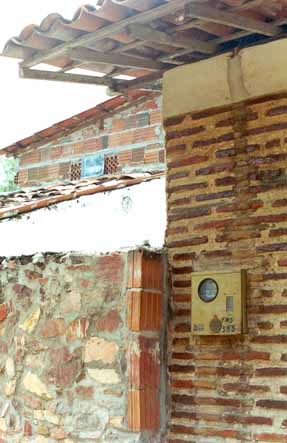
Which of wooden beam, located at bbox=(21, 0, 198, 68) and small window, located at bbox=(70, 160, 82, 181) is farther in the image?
small window, located at bbox=(70, 160, 82, 181)

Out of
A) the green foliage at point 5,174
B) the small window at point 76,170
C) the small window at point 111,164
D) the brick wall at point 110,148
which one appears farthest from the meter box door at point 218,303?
the green foliage at point 5,174

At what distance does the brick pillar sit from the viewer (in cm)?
385

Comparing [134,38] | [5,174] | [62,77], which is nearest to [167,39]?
[134,38]

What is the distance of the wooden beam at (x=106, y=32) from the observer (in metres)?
3.69

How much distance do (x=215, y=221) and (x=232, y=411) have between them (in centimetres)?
102

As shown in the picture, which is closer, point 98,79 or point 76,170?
point 98,79

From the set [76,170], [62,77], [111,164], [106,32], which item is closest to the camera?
[106,32]

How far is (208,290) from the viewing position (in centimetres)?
406

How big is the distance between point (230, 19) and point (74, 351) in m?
2.02

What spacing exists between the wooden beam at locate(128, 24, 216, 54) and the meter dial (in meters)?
1.30

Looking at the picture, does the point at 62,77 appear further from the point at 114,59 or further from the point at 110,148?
the point at 110,148

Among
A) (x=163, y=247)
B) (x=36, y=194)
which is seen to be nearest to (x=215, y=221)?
(x=163, y=247)

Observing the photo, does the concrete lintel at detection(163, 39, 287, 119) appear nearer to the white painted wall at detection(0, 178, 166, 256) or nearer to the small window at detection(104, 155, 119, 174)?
the white painted wall at detection(0, 178, 166, 256)

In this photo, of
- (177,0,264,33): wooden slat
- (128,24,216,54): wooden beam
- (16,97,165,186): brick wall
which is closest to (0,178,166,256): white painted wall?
(128,24,216,54): wooden beam
